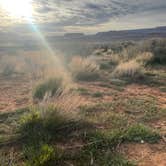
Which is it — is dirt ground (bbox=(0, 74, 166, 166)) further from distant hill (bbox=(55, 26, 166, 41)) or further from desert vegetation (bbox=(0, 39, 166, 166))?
distant hill (bbox=(55, 26, 166, 41))

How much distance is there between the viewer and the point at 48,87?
34.9ft

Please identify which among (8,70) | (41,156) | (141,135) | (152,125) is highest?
(41,156)

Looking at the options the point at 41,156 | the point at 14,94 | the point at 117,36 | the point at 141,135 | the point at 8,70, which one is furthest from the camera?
the point at 117,36

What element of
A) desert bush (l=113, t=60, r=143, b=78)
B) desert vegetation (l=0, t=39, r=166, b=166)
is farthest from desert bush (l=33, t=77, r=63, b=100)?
desert bush (l=113, t=60, r=143, b=78)

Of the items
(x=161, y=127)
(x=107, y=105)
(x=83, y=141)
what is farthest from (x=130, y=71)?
(x=83, y=141)

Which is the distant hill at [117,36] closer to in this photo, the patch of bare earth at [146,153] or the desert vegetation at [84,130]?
the desert vegetation at [84,130]

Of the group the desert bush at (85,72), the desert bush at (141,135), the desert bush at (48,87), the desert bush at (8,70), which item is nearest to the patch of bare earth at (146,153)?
the desert bush at (141,135)

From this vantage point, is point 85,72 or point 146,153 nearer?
point 146,153

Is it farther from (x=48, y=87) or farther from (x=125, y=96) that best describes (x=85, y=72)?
(x=125, y=96)

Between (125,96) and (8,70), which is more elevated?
(125,96)

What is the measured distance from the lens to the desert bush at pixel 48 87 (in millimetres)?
10273

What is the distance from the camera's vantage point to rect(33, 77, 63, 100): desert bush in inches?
404

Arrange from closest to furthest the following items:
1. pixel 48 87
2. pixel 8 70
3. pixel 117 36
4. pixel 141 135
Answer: pixel 141 135 < pixel 48 87 < pixel 8 70 < pixel 117 36

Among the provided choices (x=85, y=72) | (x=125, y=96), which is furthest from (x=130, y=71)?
(x=125, y=96)
